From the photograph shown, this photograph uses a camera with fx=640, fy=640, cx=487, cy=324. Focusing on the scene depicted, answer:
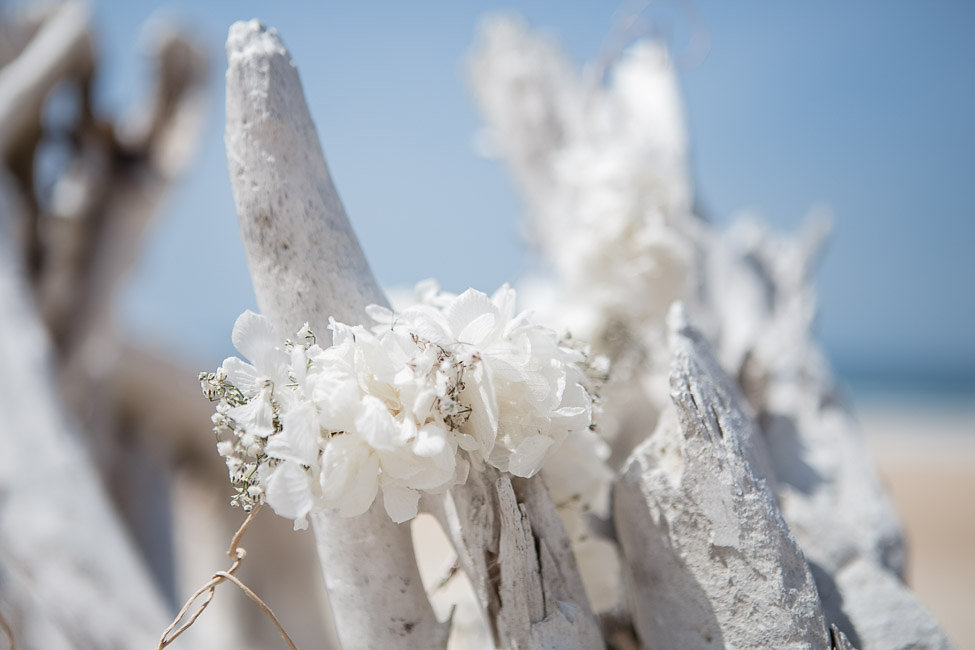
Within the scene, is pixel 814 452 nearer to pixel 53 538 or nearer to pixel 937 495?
pixel 53 538

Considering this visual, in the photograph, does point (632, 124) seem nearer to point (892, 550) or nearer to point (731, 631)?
point (892, 550)

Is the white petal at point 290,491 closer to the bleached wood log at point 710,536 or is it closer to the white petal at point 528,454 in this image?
the white petal at point 528,454

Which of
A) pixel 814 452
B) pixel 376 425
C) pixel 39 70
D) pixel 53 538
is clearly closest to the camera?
pixel 376 425

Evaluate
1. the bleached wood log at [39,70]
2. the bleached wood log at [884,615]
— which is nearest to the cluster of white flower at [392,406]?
the bleached wood log at [884,615]

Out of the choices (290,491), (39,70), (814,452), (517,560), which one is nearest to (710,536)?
(517,560)

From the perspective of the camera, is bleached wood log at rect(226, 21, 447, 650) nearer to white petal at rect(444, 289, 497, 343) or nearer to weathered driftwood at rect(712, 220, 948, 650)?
white petal at rect(444, 289, 497, 343)

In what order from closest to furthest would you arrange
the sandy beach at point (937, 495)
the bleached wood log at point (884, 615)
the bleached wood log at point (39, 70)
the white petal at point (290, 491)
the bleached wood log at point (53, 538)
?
the white petal at point (290, 491)
the bleached wood log at point (884, 615)
the bleached wood log at point (53, 538)
the bleached wood log at point (39, 70)
the sandy beach at point (937, 495)

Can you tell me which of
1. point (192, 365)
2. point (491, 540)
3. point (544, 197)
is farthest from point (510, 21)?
point (192, 365)
